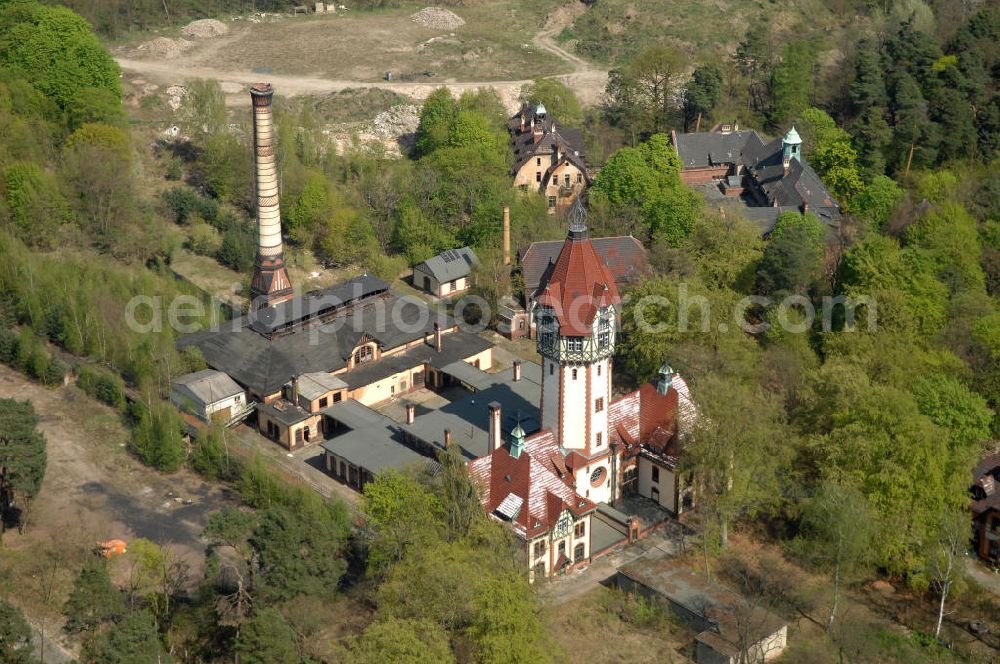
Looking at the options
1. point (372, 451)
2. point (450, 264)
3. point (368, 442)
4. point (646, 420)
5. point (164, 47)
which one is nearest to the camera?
point (646, 420)

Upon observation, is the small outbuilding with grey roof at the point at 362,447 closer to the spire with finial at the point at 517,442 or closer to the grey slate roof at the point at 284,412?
the grey slate roof at the point at 284,412

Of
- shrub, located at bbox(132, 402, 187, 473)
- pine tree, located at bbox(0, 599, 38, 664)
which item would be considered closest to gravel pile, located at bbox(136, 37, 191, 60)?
shrub, located at bbox(132, 402, 187, 473)

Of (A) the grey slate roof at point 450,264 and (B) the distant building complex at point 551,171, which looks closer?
(A) the grey slate roof at point 450,264

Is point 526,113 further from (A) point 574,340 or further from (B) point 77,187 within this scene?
(A) point 574,340

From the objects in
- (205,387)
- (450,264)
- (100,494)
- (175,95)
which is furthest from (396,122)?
(100,494)

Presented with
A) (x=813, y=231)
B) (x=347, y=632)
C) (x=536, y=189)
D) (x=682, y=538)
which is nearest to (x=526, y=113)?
(x=536, y=189)

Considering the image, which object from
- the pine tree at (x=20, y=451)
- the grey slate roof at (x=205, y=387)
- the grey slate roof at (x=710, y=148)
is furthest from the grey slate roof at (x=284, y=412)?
the grey slate roof at (x=710, y=148)

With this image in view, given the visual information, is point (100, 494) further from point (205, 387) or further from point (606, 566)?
point (606, 566)

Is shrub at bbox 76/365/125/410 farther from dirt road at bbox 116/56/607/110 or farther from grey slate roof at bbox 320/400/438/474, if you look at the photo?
dirt road at bbox 116/56/607/110
